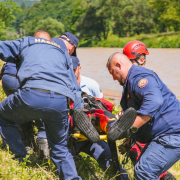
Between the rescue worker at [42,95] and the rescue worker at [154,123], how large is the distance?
0.69 meters

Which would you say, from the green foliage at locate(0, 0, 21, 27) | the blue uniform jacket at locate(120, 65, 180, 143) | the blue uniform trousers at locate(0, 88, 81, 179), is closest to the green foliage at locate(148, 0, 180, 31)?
the green foliage at locate(0, 0, 21, 27)

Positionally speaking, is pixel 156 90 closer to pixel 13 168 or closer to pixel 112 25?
pixel 13 168

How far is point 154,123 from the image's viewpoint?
9.69ft

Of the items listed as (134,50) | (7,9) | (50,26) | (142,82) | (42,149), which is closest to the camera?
(142,82)

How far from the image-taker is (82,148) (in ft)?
12.1

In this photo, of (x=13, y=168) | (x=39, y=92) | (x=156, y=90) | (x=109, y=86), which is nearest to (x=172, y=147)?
(x=156, y=90)

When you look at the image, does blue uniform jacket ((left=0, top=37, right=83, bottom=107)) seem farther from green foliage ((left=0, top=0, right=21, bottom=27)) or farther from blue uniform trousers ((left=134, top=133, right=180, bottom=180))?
green foliage ((left=0, top=0, right=21, bottom=27))

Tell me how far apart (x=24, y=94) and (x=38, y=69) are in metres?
0.29

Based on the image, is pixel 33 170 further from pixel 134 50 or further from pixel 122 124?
pixel 134 50

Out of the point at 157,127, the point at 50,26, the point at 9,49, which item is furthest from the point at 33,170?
the point at 50,26

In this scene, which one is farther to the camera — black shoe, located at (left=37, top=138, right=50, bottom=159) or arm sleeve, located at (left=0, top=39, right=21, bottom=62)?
black shoe, located at (left=37, top=138, right=50, bottom=159)

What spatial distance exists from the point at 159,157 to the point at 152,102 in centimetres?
62

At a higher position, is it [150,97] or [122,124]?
[150,97]

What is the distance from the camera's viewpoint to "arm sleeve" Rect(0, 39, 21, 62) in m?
2.98
